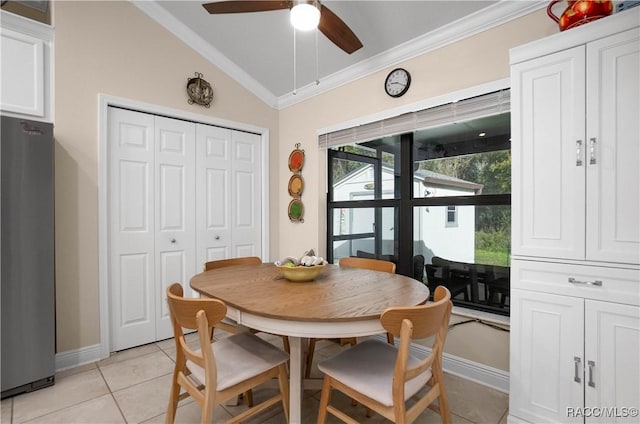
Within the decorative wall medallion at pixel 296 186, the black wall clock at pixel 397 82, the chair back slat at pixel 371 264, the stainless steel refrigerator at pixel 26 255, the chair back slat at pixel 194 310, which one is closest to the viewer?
the chair back slat at pixel 194 310

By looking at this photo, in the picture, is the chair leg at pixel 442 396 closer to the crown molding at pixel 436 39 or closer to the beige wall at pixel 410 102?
the beige wall at pixel 410 102

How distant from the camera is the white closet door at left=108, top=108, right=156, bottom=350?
2586 millimetres

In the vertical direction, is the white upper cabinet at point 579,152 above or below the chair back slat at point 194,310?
above

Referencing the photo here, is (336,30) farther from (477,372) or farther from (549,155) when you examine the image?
(477,372)

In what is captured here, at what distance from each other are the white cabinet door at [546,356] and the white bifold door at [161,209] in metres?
2.56

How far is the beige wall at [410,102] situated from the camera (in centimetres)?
206

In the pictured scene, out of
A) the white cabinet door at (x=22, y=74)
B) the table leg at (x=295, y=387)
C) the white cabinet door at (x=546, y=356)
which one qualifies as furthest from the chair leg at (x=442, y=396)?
the white cabinet door at (x=22, y=74)

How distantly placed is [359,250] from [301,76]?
77.2 inches

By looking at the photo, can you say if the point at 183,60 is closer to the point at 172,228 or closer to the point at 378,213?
the point at 172,228

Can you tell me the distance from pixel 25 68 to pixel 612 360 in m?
3.92

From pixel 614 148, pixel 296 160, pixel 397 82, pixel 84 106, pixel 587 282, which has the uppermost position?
pixel 397 82

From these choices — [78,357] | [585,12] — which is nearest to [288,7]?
[585,12]

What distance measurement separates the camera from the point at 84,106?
7.87 ft

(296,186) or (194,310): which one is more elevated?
(296,186)
